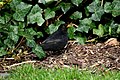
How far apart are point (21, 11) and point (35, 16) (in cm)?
21

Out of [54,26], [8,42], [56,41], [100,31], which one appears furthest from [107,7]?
[8,42]

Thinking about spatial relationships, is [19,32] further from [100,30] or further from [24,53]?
[100,30]

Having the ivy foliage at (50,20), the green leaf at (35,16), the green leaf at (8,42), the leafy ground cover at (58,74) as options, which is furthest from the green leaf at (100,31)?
the green leaf at (8,42)

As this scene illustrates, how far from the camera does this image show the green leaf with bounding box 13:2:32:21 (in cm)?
496

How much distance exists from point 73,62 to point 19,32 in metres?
0.80

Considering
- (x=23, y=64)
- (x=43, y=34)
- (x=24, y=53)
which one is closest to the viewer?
(x=23, y=64)

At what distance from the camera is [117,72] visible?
429 centimetres

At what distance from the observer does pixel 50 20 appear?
5.40m

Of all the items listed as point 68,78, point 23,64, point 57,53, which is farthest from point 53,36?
point 68,78

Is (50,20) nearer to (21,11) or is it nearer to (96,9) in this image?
(21,11)

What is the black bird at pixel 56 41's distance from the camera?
16.0 ft

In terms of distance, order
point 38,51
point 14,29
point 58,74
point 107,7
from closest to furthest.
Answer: point 58,74, point 38,51, point 14,29, point 107,7

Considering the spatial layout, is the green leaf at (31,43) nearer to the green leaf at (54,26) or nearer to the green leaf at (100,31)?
the green leaf at (54,26)

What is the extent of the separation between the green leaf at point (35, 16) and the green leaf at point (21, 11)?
0.30 ft
